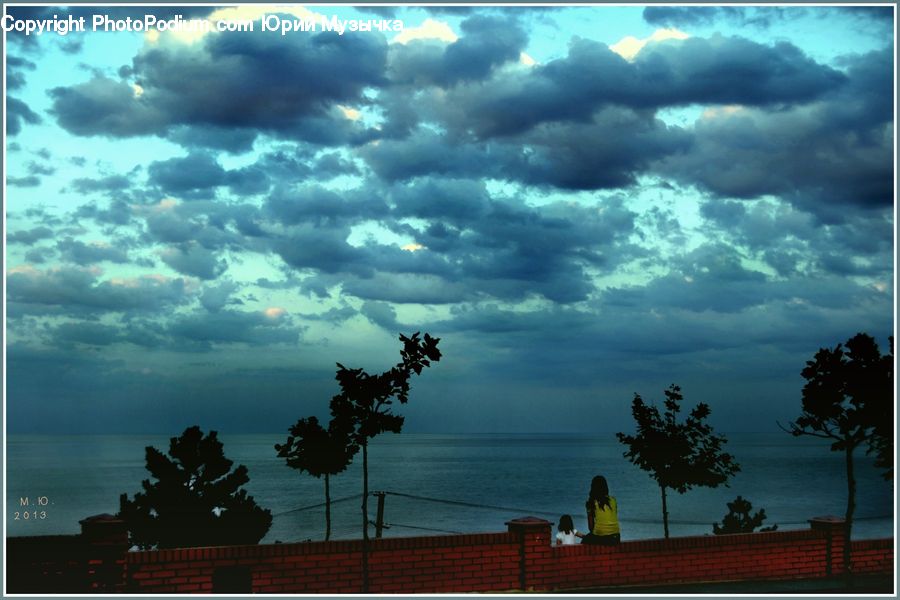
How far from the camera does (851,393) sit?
15.5 meters

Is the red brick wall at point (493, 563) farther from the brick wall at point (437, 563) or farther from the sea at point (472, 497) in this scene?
the sea at point (472, 497)

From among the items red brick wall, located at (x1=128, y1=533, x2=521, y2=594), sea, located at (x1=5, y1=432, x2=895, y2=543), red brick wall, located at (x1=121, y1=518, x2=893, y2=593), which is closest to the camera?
red brick wall, located at (x1=128, y1=533, x2=521, y2=594)

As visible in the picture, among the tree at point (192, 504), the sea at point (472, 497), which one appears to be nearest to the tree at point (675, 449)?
the tree at point (192, 504)

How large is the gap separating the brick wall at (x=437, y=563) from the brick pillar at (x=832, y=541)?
17mm

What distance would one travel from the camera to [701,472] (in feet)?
87.9

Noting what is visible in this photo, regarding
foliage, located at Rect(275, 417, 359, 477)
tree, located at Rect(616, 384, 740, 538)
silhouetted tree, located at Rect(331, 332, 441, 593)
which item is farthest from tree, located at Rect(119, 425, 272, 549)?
silhouetted tree, located at Rect(331, 332, 441, 593)

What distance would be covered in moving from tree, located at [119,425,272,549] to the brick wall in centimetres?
2543

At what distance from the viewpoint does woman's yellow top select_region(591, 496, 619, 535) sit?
44.3 ft

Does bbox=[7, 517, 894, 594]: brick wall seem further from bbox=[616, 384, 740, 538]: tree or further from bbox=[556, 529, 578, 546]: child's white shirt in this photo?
bbox=[616, 384, 740, 538]: tree

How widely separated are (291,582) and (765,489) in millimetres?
126604

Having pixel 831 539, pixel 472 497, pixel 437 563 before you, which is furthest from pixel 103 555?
pixel 472 497

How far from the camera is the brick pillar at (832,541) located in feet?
49.0

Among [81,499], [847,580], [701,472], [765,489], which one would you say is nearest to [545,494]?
[765,489]

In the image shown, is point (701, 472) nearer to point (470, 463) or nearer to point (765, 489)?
point (765, 489)
